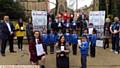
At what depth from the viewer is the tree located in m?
42.0

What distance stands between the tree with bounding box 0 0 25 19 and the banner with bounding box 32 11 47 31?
49.5 feet

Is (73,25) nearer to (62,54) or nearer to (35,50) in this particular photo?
(62,54)

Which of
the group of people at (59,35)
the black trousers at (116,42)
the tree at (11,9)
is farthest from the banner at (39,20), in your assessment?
the tree at (11,9)

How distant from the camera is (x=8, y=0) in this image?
1752 inches

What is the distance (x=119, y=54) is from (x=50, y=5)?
2364 centimetres

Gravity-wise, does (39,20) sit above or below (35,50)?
above

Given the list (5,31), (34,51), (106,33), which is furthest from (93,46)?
A: (34,51)

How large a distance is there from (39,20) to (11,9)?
17.6 metres

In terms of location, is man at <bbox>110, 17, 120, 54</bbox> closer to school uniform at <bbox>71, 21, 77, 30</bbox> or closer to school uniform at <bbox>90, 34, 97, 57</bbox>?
school uniform at <bbox>90, 34, 97, 57</bbox>

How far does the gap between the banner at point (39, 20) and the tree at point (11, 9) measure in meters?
15.1

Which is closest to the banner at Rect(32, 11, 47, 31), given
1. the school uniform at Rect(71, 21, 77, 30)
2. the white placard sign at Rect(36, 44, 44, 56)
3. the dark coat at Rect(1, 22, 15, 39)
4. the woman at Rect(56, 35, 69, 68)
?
the dark coat at Rect(1, 22, 15, 39)

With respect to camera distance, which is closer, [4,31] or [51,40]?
[4,31]

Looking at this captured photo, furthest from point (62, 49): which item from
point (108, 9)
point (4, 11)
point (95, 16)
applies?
point (4, 11)

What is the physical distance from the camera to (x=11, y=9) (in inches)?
1711
